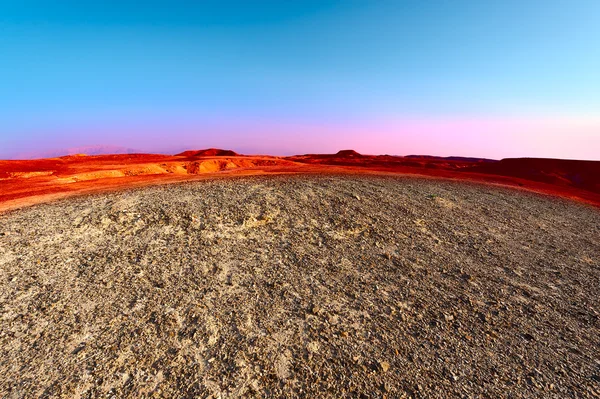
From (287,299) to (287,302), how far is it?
121 millimetres

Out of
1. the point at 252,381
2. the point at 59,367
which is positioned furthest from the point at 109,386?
the point at 252,381

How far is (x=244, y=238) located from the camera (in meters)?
9.80

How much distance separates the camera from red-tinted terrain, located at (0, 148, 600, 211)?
16328mm

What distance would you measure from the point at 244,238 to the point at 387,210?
6.69 m

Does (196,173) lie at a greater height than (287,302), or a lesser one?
greater

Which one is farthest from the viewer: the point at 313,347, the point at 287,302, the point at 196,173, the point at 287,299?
the point at 196,173

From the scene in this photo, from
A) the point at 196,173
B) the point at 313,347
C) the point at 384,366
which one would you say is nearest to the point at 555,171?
the point at 196,173

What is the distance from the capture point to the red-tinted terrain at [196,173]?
16328 millimetres

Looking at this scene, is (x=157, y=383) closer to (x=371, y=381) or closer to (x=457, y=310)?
(x=371, y=381)

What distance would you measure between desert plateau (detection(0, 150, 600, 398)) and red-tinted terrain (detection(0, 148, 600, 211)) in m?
3.15

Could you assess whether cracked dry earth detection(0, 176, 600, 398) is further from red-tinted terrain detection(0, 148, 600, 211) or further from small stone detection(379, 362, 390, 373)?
red-tinted terrain detection(0, 148, 600, 211)

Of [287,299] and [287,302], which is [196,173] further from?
[287,302]

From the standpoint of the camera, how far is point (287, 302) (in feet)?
21.7

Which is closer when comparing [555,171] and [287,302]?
[287,302]
